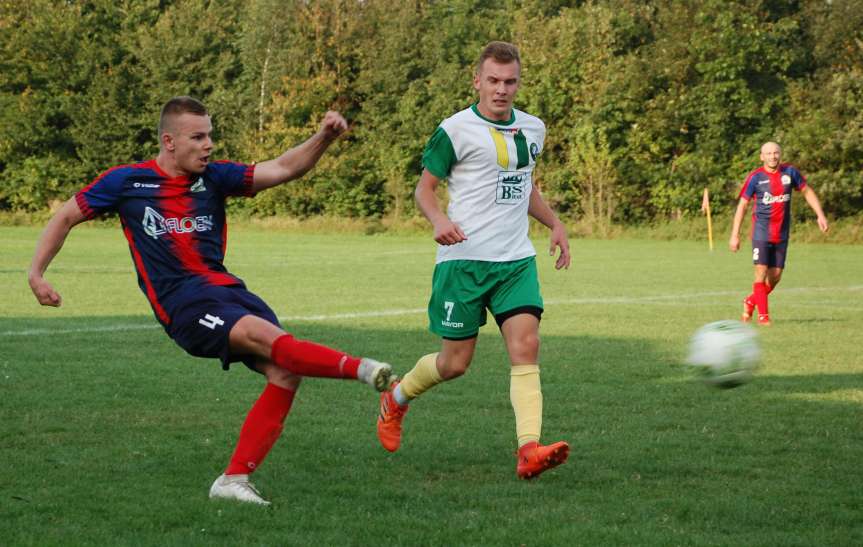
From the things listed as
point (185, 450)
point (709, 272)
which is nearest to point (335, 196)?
point (709, 272)

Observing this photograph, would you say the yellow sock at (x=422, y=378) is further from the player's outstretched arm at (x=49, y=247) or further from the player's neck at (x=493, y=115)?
the player's outstretched arm at (x=49, y=247)

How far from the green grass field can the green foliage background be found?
1143 inches

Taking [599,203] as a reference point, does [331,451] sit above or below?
above

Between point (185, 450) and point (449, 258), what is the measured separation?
5.45ft

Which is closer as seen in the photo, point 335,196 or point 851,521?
point 851,521

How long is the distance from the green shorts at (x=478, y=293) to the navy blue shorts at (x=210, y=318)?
116 cm

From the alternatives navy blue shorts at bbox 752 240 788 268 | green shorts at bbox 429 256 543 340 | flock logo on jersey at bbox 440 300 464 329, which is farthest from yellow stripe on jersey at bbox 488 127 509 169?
navy blue shorts at bbox 752 240 788 268

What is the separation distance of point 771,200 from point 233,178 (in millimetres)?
9722

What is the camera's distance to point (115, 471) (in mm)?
5621

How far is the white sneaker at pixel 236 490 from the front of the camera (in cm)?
497

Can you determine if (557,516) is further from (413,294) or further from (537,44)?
(537,44)

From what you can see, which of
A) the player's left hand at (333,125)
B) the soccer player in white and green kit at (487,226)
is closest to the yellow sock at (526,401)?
the soccer player in white and green kit at (487,226)

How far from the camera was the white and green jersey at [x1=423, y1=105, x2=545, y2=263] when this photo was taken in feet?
19.7

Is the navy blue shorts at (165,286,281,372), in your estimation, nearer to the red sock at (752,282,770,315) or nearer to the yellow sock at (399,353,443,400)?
the yellow sock at (399,353,443,400)
